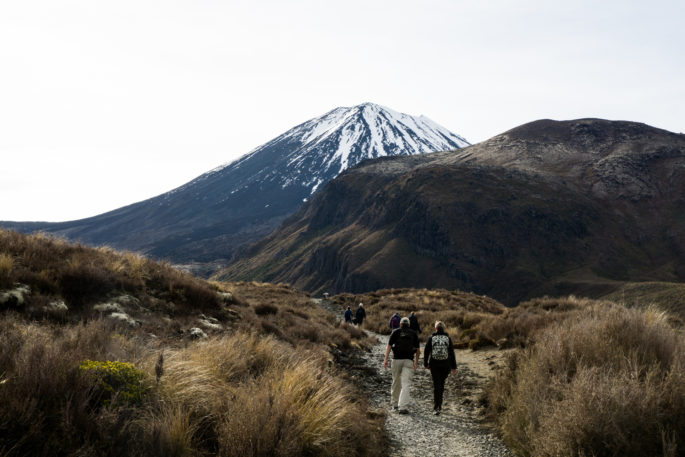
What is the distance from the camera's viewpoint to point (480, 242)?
108062mm

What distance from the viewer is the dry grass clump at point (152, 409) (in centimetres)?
284

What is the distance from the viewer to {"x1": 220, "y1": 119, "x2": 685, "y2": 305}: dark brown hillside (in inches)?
3671

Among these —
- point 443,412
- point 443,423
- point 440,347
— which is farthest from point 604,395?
A: point 443,412

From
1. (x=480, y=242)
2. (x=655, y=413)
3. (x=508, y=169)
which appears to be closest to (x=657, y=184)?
(x=508, y=169)

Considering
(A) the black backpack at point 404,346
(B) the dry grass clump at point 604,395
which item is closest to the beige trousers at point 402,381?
(A) the black backpack at point 404,346

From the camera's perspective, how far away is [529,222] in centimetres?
10569

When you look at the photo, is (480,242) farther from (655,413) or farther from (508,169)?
(655,413)

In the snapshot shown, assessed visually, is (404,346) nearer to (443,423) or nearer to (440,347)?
(440,347)

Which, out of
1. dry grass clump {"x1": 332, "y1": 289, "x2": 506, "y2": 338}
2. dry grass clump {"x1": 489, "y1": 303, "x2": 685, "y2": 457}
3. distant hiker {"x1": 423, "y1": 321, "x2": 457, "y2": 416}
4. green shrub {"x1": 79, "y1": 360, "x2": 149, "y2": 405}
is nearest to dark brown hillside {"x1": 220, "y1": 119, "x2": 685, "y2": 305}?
dry grass clump {"x1": 332, "y1": 289, "x2": 506, "y2": 338}

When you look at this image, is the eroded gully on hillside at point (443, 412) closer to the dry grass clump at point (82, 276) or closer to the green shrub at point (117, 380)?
the green shrub at point (117, 380)

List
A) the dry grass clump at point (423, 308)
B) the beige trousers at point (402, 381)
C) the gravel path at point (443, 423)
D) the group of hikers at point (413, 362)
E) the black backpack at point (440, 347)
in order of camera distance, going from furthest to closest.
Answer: the dry grass clump at point (423, 308), the black backpack at point (440, 347), the group of hikers at point (413, 362), the beige trousers at point (402, 381), the gravel path at point (443, 423)

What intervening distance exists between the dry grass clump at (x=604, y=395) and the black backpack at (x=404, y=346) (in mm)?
2102

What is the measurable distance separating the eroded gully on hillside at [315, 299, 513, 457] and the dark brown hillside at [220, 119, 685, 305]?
250 feet

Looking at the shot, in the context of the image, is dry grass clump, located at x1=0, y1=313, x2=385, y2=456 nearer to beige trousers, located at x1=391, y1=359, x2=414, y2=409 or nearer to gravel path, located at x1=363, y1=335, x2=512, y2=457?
gravel path, located at x1=363, y1=335, x2=512, y2=457
